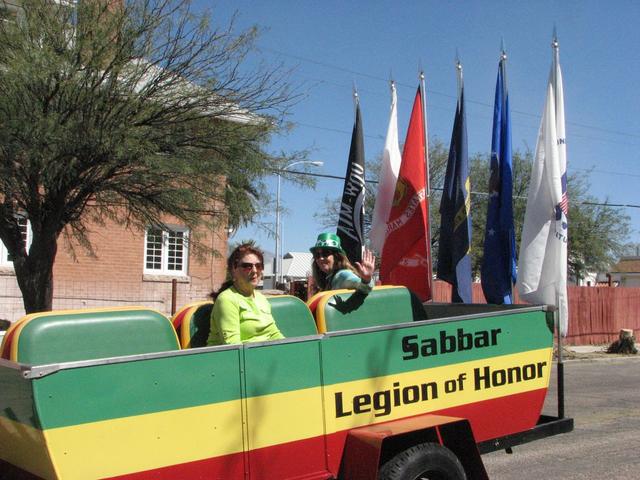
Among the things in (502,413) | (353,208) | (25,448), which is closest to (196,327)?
(25,448)

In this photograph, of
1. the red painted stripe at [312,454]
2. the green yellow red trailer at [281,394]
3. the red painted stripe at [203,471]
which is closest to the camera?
the green yellow red trailer at [281,394]

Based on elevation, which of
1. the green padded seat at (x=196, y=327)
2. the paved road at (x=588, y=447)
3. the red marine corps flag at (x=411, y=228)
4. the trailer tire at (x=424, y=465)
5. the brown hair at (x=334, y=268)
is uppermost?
the red marine corps flag at (x=411, y=228)

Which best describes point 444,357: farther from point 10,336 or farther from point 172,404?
point 10,336

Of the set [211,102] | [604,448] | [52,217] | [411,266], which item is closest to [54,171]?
[52,217]

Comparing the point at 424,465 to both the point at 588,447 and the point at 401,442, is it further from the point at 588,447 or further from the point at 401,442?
the point at 588,447

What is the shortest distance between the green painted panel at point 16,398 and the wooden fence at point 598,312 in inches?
684

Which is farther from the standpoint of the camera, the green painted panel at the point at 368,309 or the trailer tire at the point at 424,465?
the green painted panel at the point at 368,309

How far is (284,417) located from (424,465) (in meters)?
0.92

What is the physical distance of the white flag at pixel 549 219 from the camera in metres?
5.44

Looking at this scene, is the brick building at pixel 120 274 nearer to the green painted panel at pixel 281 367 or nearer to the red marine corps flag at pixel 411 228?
the red marine corps flag at pixel 411 228

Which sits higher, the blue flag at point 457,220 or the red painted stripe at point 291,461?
the blue flag at point 457,220

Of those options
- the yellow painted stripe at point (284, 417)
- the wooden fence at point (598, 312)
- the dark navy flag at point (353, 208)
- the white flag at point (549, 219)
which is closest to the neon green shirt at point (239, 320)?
the yellow painted stripe at point (284, 417)

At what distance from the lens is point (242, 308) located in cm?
402

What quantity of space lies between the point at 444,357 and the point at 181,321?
5.29ft
